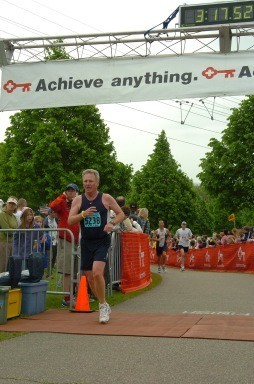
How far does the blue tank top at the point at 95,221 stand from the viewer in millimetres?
7773

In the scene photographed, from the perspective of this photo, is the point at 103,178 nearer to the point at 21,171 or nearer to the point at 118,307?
the point at 21,171

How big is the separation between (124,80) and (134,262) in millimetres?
4295

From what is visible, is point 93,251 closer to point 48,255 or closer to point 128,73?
point 48,255

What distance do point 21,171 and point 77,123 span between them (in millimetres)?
5390

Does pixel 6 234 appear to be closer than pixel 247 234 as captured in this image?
Yes

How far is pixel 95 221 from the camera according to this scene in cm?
777

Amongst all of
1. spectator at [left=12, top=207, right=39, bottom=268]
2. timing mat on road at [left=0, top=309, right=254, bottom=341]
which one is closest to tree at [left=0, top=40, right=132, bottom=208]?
spectator at [left=12, top=207, right=39, bottom=268]

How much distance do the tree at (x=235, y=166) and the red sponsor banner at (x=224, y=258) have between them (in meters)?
15.9

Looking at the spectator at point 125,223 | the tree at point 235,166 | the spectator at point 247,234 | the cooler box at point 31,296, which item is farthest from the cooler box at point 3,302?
the tree at point 235,166

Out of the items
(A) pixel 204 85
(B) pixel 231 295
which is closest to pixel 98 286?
(B) pixel 231 295

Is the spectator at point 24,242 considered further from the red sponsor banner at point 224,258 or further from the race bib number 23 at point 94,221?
the red sponsor banner at point 224,258

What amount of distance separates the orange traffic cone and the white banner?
6.22 m

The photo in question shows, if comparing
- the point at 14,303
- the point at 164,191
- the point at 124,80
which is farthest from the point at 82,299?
the point at 164,191

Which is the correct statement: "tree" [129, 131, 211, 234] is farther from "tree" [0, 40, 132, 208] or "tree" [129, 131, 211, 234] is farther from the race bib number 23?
the race bib number 23
